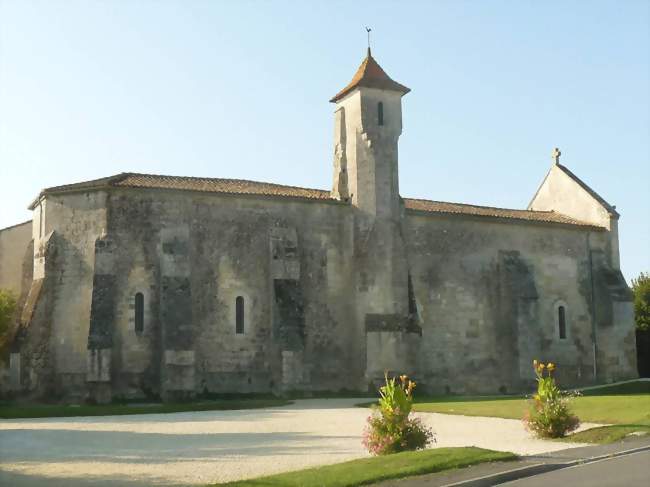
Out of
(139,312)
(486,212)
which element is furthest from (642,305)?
(139,312)

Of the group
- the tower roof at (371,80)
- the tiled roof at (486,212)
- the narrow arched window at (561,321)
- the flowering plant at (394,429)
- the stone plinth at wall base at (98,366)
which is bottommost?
the flowering plant at (394,429)

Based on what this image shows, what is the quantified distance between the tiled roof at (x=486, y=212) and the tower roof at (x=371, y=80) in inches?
212

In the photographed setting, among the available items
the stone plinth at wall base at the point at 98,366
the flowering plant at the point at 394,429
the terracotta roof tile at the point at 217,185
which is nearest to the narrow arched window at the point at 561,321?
the terracotta roof tile at the point at 217,185

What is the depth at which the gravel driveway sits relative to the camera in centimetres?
1305

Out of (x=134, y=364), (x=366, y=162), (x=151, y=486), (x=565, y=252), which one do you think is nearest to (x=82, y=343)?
(x=134, y=364)

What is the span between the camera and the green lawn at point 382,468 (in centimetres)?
1169

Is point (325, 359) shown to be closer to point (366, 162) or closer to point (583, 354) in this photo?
point (366, 162)

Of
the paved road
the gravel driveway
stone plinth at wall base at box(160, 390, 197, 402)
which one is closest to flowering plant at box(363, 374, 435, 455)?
the gravel driveway

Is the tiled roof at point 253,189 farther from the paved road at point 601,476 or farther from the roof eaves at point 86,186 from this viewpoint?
the paved road at point 601,476

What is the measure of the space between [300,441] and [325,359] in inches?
637

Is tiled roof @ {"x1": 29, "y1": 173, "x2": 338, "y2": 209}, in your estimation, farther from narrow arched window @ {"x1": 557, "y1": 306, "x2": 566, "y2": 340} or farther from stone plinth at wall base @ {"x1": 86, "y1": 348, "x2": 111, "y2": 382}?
narrow arched window @ {"x1": 557, "y1": 306, "x2": 566, "y2": 340}

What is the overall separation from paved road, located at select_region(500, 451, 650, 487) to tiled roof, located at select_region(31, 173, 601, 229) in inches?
885

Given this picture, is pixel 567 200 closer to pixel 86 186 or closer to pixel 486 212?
pixel 486 212

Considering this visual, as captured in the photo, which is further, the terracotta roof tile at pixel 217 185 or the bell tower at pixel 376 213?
the bell tower at pixel 376 213
